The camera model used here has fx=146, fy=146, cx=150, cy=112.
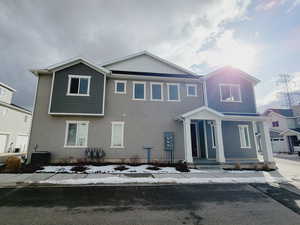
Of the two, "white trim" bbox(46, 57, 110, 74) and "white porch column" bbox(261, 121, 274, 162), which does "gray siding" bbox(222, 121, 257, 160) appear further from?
"white trim" bbox(46, 57, 110, 74)

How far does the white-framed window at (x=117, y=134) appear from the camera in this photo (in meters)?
11.0

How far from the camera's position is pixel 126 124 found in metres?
11.4

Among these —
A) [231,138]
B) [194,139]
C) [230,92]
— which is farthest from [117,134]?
[230,92]

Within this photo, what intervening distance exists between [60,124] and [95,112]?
8.82ft

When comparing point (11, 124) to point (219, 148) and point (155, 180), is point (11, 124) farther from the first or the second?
point (219, 148)

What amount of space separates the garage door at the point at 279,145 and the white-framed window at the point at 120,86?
28000 mm

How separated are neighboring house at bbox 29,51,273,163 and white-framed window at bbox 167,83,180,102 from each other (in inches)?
3.3

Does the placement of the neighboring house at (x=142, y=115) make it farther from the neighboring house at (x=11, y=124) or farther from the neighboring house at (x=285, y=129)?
the neighboring house at (x=285, y=129)

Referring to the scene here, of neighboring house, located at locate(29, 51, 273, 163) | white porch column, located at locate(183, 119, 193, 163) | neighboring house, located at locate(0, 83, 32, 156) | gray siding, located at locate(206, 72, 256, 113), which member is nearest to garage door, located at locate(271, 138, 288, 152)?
neighboring house, located at locate(29, 51, 273, 163)

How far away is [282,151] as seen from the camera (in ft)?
79.8

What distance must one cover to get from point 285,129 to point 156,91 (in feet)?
89.7

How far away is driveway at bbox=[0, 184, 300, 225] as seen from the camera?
3.64 metres

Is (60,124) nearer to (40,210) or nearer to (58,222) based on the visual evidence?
(40,210)

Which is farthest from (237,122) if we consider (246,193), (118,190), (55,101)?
(55,101)
